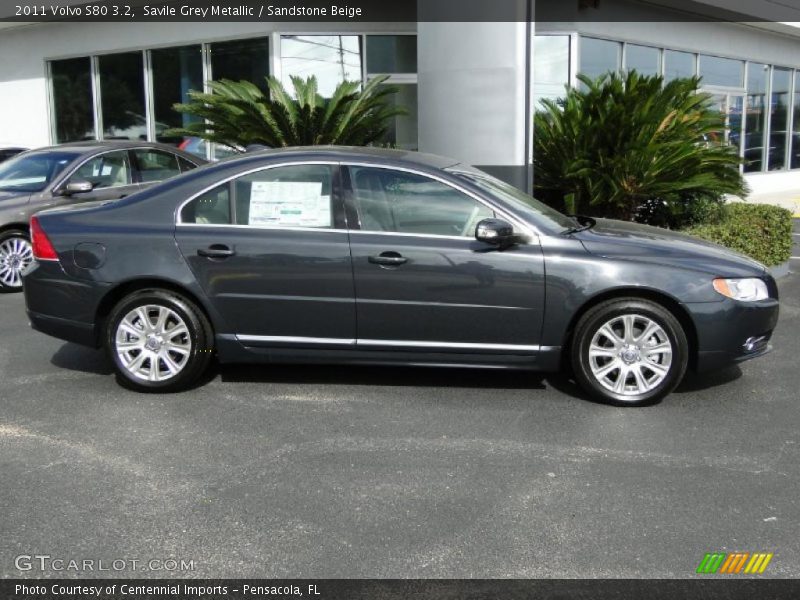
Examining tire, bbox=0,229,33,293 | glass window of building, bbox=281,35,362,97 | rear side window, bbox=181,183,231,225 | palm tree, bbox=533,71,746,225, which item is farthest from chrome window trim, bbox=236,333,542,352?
glass window of building, bbox=281,35,362,97

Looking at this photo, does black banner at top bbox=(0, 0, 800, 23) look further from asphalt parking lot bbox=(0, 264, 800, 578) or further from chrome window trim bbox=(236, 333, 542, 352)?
asphalt parking lot bbox=(0, 264, 800, 578)

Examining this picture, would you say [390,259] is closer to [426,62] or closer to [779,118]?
[426,62]

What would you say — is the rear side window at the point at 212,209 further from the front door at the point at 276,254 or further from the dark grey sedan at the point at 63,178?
the dark grey sedan at the point at 63,178

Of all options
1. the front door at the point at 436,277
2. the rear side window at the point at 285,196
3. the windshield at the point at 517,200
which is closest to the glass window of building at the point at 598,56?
the windshield at the point at 517,200

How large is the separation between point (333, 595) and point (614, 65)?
1450 cm

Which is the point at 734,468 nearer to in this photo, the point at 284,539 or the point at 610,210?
the point at 284,539

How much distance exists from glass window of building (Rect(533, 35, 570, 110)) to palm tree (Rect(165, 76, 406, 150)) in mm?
3651

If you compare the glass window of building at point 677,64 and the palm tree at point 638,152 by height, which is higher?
the glass window of building at point 677,64

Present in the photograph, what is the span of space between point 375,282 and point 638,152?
17.0ft

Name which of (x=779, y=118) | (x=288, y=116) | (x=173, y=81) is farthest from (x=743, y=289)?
(x=779, y=118)

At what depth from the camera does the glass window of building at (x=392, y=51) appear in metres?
14.9

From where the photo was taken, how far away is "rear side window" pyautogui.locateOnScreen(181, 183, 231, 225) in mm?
5574

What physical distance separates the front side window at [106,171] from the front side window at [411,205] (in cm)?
520

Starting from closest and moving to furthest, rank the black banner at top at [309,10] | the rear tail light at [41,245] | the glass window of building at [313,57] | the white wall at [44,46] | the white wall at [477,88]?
the rear tail light at [41,245]
the white wall at [477,88]
the black banner at top at [309,10]
the glass window of building at [313,57]
the white wall at [44,46]
